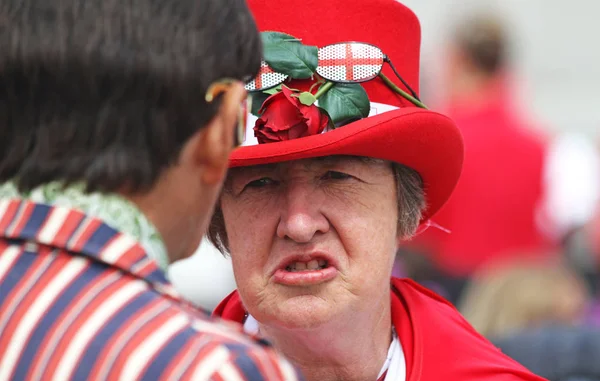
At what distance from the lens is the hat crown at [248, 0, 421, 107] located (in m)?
2.82

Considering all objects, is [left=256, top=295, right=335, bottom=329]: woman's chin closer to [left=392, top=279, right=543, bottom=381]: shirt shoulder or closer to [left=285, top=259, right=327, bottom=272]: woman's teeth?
[left=285, top=259, right=327, bottom=272]: woman's teeth

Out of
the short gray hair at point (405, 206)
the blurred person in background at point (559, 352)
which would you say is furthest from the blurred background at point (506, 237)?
the short gray hair at point (405, 206)

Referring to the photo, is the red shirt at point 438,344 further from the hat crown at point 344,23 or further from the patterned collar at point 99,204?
the patterned collar at point 99,204

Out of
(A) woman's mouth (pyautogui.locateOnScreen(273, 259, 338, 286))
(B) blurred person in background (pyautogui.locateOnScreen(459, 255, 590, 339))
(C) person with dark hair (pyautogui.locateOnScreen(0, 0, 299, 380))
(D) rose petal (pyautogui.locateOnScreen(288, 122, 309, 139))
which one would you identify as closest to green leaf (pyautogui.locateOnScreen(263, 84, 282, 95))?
(D) rose petal (pyautogui.locateOnScreen(288, 122, 309, 139))

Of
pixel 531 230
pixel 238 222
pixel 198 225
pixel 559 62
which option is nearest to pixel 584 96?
pixel 559 62

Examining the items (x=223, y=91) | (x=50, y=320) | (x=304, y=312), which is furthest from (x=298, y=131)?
(x=50, y=320)

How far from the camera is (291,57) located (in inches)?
109

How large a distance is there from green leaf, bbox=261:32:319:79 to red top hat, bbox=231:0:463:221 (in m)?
0.04

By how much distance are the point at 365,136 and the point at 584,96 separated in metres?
10.3

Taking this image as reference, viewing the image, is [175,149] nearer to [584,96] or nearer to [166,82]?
[166,82]

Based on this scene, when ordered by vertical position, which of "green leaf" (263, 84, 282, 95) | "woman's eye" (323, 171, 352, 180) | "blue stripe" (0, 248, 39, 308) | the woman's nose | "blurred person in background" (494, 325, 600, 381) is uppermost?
"blue stripe" (0, 248, 39, 308)

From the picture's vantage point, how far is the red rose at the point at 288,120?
8.81 feet

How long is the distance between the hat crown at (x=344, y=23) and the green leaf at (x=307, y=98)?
149mm

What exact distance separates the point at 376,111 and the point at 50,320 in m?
1.34
